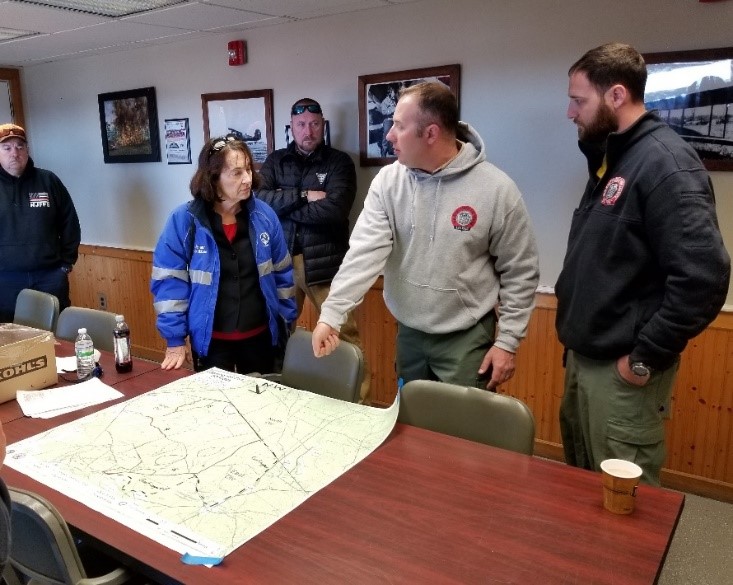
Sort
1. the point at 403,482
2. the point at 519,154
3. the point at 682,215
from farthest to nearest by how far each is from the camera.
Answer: the point at 519,154
the point at 682,215
the point at 403,482

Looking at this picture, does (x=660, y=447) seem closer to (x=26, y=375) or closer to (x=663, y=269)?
(x=663, y=269)

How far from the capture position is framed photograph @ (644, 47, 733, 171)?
240 cm

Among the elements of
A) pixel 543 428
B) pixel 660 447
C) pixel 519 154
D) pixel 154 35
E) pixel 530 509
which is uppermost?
pixel 154 35

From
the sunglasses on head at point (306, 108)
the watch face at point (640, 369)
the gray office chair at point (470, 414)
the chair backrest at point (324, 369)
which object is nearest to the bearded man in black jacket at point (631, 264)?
the watch face at point (640, 369)

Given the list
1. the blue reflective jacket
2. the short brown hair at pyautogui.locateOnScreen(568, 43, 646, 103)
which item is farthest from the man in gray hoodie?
the blue reflective jacket

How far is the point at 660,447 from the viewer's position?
5.86 ft

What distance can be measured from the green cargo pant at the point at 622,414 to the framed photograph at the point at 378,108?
186 cm

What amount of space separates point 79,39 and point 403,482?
12.6ft

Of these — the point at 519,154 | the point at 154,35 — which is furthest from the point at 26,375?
→ the point at 154,35

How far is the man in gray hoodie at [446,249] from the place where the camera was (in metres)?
1.99

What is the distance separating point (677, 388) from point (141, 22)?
338 centimetres

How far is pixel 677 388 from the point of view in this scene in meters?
2.72

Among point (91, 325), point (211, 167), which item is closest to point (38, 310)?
point (91, 325)

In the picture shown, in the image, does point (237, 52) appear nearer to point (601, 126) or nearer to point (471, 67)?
point (471, 67)
